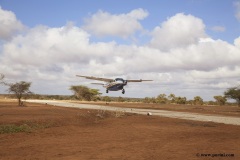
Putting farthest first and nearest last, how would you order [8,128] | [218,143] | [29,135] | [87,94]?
[87,94] → [8,128] → [29,135] → [218,143]

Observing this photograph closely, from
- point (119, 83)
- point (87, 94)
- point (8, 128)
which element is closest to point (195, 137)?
point (8, 128)

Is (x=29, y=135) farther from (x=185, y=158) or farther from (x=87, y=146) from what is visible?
(x=185, y=158)

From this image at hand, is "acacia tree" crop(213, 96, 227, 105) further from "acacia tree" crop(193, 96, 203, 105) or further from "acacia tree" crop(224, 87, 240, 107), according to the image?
"acacia tree" crop(224, 87, 240, 107)

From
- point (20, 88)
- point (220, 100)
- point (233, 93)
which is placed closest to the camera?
point (20, 88)

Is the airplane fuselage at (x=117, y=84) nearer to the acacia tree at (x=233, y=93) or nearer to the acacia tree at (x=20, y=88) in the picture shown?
the acacia tree at (x=20, y=88)

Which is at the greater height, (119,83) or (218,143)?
(119,83)

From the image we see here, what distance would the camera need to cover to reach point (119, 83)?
49.3 m

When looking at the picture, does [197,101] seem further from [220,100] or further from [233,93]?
[233,93]

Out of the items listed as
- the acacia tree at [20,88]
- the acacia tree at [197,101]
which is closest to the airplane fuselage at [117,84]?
the acacia tree at [20,88]

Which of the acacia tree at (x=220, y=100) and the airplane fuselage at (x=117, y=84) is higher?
the airplane fuselage at (x=117, y=84)

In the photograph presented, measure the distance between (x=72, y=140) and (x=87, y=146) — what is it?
2.06 m

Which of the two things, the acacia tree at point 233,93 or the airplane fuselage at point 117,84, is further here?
the acacia tree at point 233,93

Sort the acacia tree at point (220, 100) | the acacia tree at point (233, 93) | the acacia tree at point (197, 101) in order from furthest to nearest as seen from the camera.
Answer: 1. the acacia tree at point (197, 101)
2. the acacia tree at point (220, 100)
3. the acacia tree at point (233, 93)

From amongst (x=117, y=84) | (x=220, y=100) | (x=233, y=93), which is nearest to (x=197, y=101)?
(x=220, y=100)
